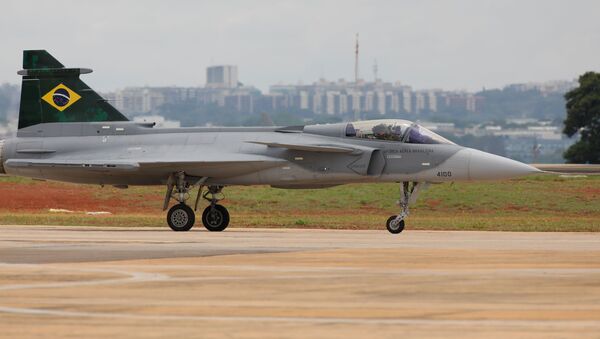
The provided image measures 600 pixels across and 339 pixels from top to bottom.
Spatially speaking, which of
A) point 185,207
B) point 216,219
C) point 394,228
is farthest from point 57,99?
point 394,228

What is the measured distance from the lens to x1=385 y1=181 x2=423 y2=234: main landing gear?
1079 inches

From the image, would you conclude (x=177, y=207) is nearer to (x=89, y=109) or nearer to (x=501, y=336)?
(x=89, y=109)

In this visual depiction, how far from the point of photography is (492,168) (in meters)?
27.5

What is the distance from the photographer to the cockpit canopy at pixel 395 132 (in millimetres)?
27984

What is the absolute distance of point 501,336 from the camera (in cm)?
1179

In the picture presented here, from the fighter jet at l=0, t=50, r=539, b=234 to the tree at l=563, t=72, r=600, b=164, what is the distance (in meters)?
56.6

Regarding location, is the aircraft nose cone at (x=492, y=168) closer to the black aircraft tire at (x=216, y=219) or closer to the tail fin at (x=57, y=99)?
the black aircraft tire at (x=216, y=219)

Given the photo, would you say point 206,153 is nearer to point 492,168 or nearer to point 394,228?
point 394,228

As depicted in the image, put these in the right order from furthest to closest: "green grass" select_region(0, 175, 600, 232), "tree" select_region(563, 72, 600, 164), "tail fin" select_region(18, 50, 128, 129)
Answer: "tree" select_region(563, 72, 600, 164) → "green grass" select_region(0, 175, 600, 232) → "tail fin" select_region(18, 50, 128, 129)

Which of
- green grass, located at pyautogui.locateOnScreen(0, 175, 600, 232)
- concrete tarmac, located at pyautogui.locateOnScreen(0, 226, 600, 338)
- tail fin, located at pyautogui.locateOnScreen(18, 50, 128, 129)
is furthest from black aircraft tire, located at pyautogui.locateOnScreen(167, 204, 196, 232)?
green grass, located at pyautogui.locateOnScreen(0, 175, 600, 232)

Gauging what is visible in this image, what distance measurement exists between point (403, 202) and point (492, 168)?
6.80ft

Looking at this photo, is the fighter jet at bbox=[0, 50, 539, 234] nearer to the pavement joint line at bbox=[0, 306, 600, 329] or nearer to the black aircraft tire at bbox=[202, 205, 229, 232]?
the black aircraft tire at bbox=[202, 205, 229, 232]

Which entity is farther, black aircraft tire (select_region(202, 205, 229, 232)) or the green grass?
the green grass

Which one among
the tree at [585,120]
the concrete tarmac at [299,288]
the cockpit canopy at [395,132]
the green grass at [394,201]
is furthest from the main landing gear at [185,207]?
the tree at [585,120]
